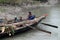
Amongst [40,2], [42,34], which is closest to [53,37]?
[42,34]

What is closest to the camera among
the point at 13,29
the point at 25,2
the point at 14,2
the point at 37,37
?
the point at 13,29

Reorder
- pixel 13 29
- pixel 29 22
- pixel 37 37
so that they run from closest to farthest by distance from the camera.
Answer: pixel 13 29, pixel 37 37, pixel 29 22

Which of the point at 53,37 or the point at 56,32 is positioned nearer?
the point at 53,37

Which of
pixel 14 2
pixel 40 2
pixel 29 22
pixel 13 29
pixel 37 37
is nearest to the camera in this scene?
pixel 13 29

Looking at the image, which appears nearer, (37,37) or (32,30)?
(37,37)

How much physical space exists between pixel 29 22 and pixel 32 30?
0.84 m

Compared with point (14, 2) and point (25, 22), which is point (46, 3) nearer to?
point (14, 2)

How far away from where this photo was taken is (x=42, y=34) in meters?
15.8

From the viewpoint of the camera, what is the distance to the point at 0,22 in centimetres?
1549

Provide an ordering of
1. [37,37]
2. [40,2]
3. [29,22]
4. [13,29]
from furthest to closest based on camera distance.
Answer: [40,2] → [29,22] → [37,37] → [13,29]

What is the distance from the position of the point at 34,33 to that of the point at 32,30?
727mm

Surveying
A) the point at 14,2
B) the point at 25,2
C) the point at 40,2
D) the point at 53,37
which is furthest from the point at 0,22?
the point at 40,2

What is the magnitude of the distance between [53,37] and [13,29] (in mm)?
2940

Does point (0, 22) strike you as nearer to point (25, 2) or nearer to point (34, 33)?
point (34, 33)
